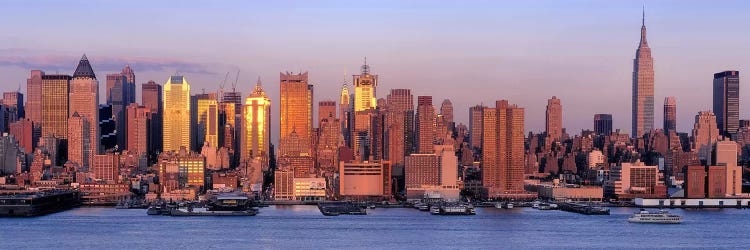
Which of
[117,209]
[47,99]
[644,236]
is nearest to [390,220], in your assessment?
[644,236]

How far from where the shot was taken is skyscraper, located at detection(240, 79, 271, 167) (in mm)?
114188

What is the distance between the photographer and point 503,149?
276 feet

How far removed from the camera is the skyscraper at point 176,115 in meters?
118

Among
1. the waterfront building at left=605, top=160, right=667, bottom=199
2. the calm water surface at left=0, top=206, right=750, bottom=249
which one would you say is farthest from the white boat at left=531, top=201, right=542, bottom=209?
the waterfront building at left=605, top=160, right=667, bottom=199

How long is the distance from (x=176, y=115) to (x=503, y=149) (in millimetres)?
43601

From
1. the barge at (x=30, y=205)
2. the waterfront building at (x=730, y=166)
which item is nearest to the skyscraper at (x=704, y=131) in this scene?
the waterfront building at (x=730, y=166)

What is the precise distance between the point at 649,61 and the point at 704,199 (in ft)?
211

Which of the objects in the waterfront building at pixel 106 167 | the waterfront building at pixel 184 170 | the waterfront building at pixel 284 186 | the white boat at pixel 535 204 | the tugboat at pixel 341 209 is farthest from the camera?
the waterfront building at pixel 106 167

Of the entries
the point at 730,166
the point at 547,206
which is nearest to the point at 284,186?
the point at 547,206

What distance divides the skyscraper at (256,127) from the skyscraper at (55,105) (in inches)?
564

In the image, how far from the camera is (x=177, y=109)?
399ft

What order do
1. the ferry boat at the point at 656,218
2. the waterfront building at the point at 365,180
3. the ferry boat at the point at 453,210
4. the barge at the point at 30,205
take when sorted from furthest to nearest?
the waterfront building at the point at 365,180 < the ferry boat at the point at 453,210 < the barge at the point at 30,205 < the ferry boat at the point at 656,218

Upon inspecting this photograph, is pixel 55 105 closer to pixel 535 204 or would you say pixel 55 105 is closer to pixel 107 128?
pixel 107 128

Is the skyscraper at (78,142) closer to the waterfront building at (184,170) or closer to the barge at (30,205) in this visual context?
the waterfront building at (184,170)
